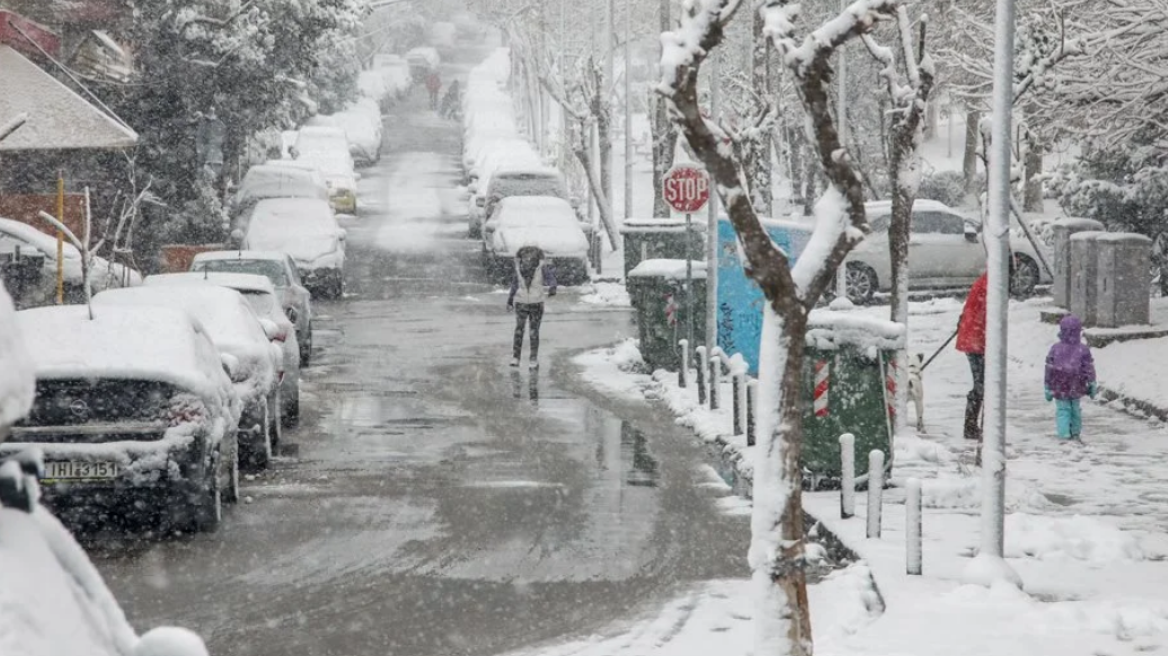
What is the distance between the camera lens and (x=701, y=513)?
13.8m

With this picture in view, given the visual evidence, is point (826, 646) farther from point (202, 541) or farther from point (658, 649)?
point (202, 541)

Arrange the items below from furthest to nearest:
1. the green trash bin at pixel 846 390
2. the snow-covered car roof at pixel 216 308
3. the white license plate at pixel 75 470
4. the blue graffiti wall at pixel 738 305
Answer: the blue graffiti wall at pixel 738 305, the snow-covered car roof at pixel 216 308, the green trash bin at pixel 846 390, the white license plate at pixel 75 470

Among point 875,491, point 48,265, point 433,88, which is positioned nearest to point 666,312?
point 48,265

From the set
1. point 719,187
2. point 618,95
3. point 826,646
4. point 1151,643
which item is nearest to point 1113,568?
point 1151,643

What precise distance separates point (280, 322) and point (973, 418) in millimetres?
6654

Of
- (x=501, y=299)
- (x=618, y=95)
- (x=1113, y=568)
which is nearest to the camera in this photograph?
(x=1113, y=568)

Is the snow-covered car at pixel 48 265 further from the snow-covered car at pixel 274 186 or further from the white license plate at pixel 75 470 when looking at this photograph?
the white license plate at pixel 75 470

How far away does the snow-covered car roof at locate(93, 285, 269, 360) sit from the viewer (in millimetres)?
15367

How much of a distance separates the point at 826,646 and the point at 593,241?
95.7ft

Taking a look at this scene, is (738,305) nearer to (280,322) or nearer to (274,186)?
(280,322)

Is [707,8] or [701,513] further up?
[707,8]

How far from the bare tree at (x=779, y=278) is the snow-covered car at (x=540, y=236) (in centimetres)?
2606

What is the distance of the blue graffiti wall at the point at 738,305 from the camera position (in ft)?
69.5

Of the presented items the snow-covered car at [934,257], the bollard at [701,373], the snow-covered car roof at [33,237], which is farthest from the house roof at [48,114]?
the snow-covered car at [934,257]
